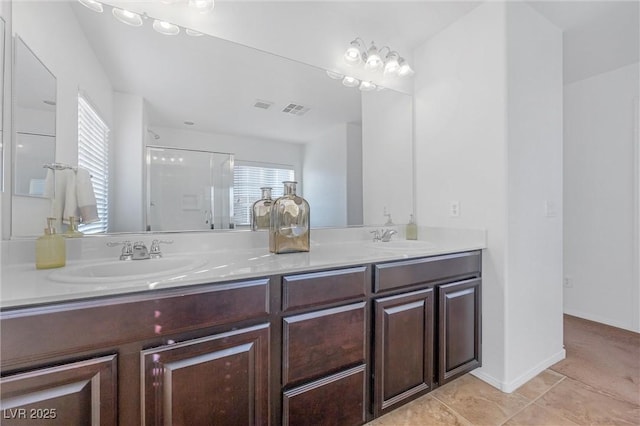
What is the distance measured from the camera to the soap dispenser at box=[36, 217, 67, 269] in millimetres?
1087

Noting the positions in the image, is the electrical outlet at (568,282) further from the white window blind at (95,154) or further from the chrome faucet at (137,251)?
the white window blind at (95,154)

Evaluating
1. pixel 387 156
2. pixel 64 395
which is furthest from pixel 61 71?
pixel 387 156

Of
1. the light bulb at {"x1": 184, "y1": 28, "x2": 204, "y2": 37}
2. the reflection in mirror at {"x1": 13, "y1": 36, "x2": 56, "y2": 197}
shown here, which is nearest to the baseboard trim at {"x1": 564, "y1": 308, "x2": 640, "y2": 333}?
the light bulb at {"x1": 184, "y1": 28, "x2": 204, "y2": 37}

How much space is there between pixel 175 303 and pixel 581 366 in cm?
265

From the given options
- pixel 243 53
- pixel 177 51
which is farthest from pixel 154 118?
pixel 243 53

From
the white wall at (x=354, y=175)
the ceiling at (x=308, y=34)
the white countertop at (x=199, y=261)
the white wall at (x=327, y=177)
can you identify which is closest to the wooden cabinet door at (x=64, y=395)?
the white countertop at (x=199, y=261)

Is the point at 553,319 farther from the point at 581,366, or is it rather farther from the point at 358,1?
the point at 358,1

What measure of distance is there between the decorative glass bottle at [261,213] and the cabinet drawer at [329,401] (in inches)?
34.5

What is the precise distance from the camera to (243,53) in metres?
1.62

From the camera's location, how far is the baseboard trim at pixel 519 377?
1714 millimetres

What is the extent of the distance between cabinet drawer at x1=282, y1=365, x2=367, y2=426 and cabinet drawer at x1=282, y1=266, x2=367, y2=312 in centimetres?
34

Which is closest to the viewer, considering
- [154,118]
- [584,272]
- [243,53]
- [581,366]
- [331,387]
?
[331,387]

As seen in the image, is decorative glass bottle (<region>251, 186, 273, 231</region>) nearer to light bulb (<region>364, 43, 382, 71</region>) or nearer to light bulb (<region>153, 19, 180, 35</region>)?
light bulb (<region>153, 19, 180, 35</region>)

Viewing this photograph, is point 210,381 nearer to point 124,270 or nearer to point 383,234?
point 124,270
